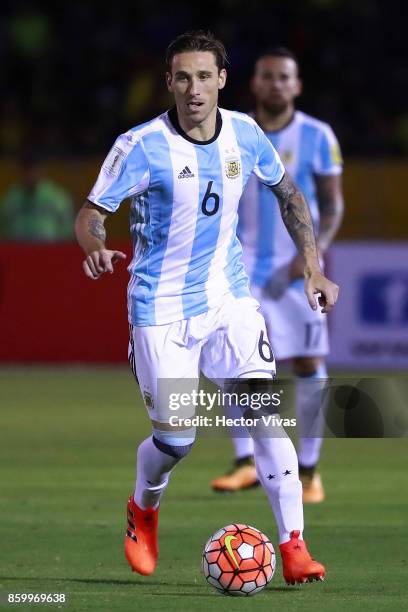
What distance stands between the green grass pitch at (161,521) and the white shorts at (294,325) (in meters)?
0.85

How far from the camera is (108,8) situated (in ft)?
68.9

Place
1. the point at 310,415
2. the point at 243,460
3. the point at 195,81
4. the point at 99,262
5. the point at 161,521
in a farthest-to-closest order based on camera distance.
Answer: the point at 310,415, the point at 243,460, the point at 161,521, the point at 195,81, the point at 99,262

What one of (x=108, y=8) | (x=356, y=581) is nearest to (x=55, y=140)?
(x=108, y=8)

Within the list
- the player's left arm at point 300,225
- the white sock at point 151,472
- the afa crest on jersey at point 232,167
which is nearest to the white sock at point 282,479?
the white sock at point 151,472

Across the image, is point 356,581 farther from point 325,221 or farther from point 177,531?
point 325,221

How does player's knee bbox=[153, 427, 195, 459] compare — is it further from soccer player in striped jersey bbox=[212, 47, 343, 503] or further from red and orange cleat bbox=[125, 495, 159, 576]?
soccer player in striped jersey bbox=[212, 47, 343, 503]

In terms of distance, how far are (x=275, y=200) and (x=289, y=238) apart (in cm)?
24

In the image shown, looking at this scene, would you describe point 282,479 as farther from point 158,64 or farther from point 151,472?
point 158,64

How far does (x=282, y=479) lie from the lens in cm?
627

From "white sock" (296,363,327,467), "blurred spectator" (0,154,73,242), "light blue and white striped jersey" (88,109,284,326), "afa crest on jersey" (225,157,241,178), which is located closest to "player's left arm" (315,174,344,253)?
"white sock" (296,363,327,467)

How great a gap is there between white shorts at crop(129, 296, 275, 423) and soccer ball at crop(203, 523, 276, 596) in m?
0.66

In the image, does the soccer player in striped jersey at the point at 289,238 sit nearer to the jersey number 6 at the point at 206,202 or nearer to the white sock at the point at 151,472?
the white sock at the point at 151,472

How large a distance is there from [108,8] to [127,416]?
31.6ft

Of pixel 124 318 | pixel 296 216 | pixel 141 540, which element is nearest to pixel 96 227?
pixel 296 216
